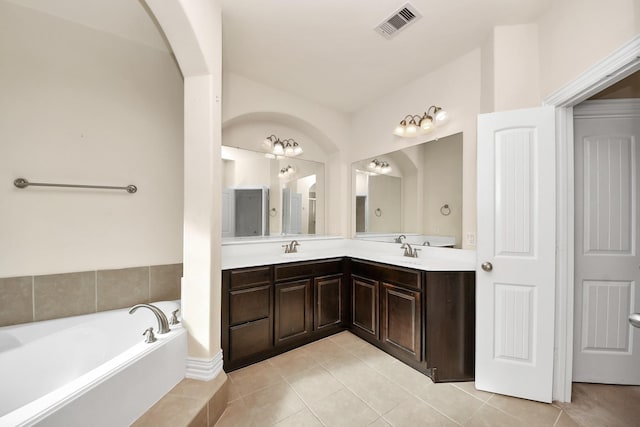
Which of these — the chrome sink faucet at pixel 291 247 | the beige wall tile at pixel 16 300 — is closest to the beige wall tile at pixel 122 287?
the beige wall tile at pixel 16 300

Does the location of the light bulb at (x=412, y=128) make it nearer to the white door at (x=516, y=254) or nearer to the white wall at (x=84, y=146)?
the white door at (x=516, y=254)

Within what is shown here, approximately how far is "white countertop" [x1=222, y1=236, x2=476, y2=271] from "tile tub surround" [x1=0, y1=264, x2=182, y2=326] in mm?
537

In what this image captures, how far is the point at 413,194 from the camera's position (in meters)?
2.70

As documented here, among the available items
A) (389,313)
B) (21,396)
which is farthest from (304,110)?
(21,396)

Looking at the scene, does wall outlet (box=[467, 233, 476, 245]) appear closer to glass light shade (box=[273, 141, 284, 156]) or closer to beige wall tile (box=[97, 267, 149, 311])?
glass light shade (box=[273, 141, 284, 156])

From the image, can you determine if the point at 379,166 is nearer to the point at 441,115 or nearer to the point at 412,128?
the point at 412,128

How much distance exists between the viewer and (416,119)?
8.31 ft

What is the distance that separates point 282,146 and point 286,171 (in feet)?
0.98

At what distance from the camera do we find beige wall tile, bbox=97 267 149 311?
1.88 metres

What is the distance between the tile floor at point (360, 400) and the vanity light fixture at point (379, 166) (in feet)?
6.58


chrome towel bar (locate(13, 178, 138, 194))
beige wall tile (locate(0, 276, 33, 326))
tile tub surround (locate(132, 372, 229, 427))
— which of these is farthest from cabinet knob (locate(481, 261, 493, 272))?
beige wall tile (locate(0, 276, 33, 326))

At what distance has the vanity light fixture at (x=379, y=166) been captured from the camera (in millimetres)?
2967

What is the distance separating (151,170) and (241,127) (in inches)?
40.1

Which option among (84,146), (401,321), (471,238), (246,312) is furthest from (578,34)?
(84,146)
